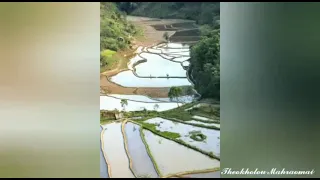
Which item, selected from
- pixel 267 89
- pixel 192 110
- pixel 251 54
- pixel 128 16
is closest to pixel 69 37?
pixel 128 16

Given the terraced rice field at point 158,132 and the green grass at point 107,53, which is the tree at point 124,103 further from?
the green grass at point 107,53

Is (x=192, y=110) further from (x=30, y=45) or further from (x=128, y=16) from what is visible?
(x=30, y=45)

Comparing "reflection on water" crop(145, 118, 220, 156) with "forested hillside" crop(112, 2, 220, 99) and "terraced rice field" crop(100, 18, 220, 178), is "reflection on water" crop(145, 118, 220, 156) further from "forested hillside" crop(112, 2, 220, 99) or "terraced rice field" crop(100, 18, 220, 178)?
"forested hillside" crop(112, 2, 220, 99)

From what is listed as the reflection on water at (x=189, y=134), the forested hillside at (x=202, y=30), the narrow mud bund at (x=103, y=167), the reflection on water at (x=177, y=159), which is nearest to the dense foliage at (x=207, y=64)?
the forested hillside at (x=202, y=30)

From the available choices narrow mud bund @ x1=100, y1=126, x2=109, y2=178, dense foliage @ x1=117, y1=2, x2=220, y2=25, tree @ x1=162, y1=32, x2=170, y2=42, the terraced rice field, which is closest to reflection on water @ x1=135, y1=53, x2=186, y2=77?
the terraced rice field

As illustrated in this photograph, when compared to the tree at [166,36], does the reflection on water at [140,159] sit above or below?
below

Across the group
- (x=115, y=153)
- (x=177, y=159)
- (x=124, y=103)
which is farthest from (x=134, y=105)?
(x=177, y=159)

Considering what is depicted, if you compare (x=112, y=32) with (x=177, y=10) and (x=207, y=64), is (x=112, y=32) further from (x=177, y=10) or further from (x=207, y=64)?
(x=207, y=64)
